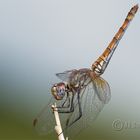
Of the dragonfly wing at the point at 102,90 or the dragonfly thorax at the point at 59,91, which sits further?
the dragonfly wing at the point at 102,90

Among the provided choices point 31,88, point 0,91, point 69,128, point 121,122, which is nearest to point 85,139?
point 121,122

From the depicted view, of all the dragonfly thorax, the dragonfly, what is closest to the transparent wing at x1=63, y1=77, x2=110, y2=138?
the dragonfly

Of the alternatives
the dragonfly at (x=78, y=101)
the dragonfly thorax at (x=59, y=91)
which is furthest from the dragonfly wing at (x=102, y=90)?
the dragonfly thorax at (x=59, y=91)

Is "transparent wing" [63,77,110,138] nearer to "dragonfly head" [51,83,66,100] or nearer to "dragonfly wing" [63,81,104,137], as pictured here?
"dragonfly wing" [63,81,104,137]

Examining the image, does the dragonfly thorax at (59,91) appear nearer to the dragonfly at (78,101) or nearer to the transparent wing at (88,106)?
the dragonfly at (78,101)

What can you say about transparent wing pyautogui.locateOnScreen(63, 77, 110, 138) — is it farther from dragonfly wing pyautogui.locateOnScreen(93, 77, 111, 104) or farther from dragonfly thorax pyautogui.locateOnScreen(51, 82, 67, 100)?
dragonfly thorax pyautogui.locateOnScreen(51, 82, 67, 100)

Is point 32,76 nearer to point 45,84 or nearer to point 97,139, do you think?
point 45,84

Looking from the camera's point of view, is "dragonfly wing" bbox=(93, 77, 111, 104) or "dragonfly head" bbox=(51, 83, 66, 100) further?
"dragonfly wing" bbox=(93, 77, 111, 104)

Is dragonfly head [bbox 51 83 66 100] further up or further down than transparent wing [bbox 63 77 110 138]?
further up

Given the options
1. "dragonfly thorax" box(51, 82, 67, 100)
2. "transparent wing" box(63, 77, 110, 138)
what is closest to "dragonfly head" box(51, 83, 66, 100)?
"dragonfly thorax" box(51, 82, 67, 100)
